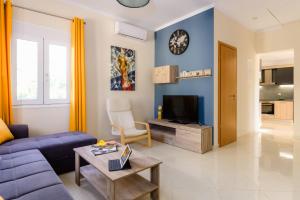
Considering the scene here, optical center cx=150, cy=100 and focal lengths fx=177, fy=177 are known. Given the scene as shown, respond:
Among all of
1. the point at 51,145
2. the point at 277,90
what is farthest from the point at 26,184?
the point at 277,90

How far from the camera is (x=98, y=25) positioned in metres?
3.69

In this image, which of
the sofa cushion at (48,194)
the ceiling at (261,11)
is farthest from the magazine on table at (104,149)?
the ceiling at (261,11)

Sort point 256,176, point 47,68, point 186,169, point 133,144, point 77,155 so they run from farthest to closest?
point 133,144
point 47,68
point 186,169
point 256,176
point 77,155

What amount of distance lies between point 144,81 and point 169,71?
77 cm

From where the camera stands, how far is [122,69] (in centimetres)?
407

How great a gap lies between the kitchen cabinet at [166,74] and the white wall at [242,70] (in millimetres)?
965

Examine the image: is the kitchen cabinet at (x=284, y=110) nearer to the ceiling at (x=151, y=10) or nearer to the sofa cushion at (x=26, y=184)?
the ceiling at (x=151, y=10)

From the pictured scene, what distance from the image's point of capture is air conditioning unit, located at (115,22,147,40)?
151 inches

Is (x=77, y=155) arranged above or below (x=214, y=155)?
above

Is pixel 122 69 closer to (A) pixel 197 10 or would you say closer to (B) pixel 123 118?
(B) pixel 123 118

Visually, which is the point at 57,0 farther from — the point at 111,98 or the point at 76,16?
the point at 111,98

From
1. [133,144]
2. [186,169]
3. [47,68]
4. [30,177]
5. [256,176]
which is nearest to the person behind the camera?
[30,177]

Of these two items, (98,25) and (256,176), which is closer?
(256,176)

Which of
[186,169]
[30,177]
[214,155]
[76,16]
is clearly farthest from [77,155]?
[76,16]
